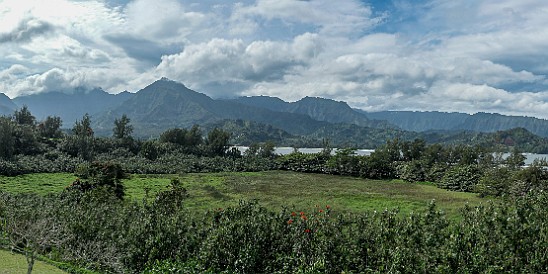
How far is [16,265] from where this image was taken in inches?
837

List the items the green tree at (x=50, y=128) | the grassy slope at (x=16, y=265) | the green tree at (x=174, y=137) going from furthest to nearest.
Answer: the green tree at (x=174, y=137), the green tree at (x=50, y=128), the grassy slope at (x=16, y=265)

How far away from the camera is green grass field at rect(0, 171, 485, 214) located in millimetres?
52125

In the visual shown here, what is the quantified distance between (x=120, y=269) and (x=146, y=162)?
7941cm

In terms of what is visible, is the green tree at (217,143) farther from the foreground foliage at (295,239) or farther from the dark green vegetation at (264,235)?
the foreground foliage at (295,239)

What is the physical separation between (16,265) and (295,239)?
15.1m

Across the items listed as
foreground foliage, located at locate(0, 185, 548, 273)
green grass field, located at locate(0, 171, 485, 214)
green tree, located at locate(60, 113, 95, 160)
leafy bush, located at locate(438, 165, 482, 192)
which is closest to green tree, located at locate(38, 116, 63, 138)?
green tree, located at locate(60, 113, 95, 160)

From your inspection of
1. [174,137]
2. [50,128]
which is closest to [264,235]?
[174,137]

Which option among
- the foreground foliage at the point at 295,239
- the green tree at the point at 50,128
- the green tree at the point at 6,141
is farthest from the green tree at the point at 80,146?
the foreground foliage at the point at 295,239

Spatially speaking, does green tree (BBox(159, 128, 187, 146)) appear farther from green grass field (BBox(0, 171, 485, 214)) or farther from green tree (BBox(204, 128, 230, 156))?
green grass field (BBox(0, 171, 485, 214))

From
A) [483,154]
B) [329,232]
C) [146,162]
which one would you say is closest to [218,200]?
[329,232]

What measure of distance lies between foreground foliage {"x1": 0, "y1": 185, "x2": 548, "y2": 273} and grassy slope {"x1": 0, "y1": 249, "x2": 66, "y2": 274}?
1.09 m

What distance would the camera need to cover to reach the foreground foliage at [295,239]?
698 inches

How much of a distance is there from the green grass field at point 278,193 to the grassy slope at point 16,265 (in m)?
24.7

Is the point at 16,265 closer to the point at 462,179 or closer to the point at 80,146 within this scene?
the point at 462,179
